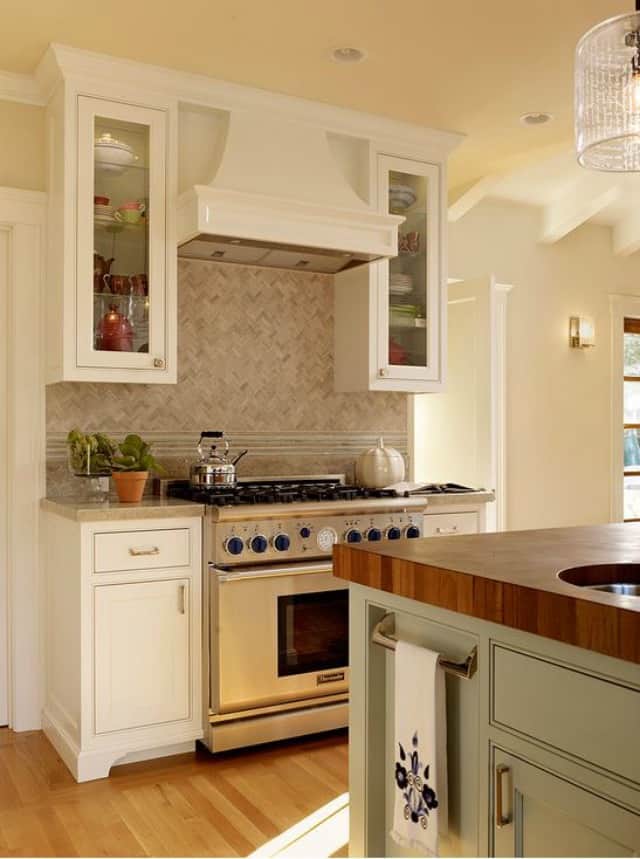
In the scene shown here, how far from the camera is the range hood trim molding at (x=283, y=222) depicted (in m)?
3.27

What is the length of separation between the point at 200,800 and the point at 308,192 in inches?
94.7

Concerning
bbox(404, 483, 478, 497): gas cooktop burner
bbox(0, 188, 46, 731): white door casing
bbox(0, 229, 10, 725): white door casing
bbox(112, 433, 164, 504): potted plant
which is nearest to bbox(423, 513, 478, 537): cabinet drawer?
bbox(404, 483, 478, 497): gas cooktop burner

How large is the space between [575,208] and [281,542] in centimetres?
320

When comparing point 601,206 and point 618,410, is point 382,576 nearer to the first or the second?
point 601,206

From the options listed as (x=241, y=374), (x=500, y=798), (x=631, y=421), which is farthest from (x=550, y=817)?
(x=631, y=421)

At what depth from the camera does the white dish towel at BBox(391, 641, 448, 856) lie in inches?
63.7

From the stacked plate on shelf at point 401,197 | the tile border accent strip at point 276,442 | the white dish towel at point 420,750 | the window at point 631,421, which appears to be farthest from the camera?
the window at point 631,421

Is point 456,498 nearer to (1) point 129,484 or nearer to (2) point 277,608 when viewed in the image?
(2) point 277,608

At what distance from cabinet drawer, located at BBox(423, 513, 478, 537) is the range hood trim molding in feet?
3.87

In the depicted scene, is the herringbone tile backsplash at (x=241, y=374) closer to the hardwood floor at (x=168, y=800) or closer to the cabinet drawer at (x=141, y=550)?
the cabinet drawer at (x=141, y=550)

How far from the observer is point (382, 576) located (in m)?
1.73

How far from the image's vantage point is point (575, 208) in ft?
17.0

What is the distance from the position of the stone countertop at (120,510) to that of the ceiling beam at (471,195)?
2.54 m

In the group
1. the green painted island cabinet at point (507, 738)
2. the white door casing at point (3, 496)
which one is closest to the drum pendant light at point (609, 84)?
the green painted island cabinet at point (507, 738)
